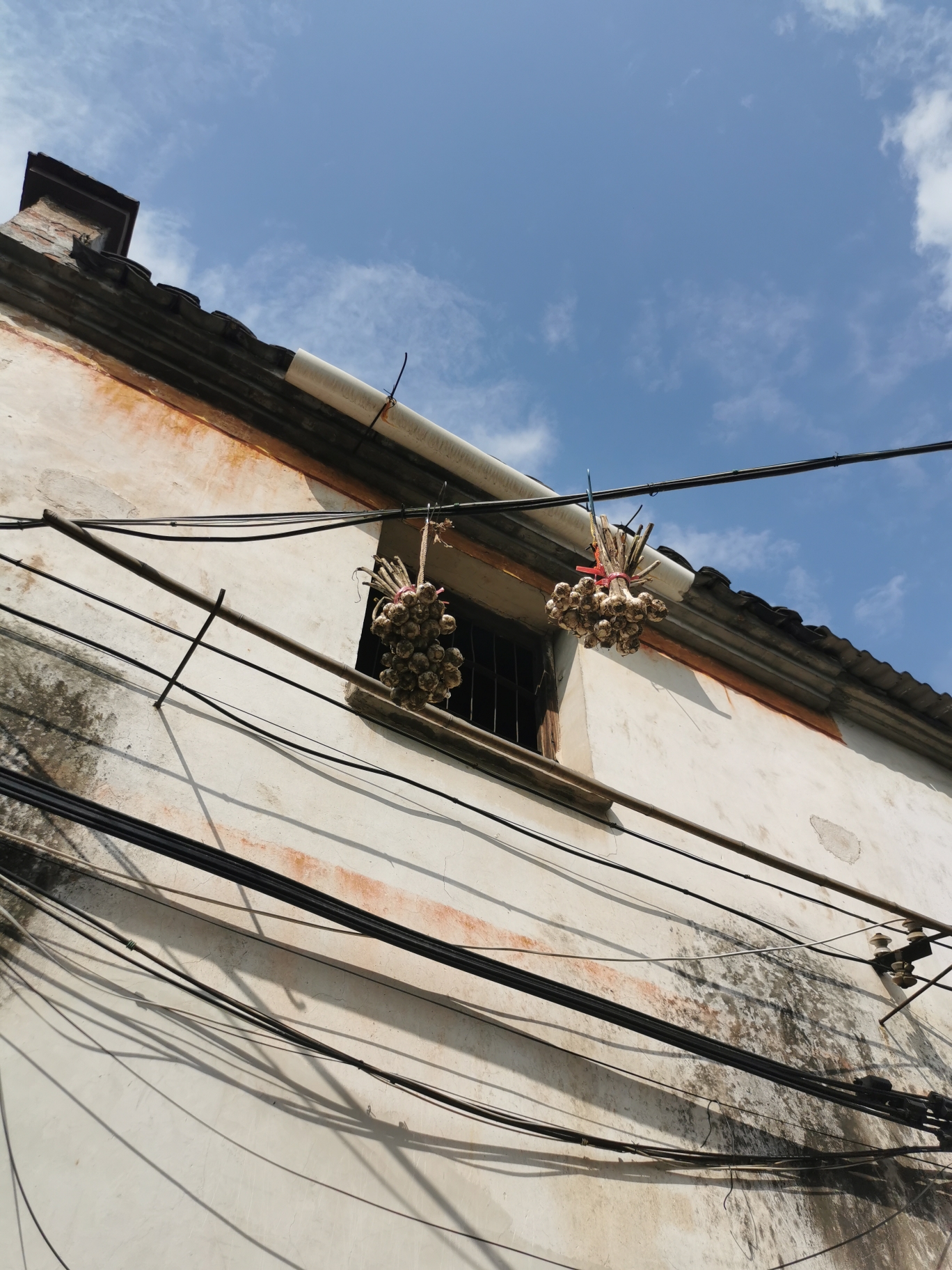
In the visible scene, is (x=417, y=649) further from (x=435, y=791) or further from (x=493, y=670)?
(x=493, y=670)

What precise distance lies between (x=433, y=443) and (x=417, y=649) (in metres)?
3.23

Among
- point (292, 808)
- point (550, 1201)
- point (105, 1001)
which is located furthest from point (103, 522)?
point (550, 1201)

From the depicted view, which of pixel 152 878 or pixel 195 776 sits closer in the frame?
pixel 152 878

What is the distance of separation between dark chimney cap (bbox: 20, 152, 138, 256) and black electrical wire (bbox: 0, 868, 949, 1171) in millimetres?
7247

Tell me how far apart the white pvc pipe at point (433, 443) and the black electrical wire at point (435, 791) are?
247cm

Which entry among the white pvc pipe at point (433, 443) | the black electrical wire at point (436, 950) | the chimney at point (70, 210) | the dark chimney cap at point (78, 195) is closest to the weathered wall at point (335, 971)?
the black electrical wire at point (436, 950)

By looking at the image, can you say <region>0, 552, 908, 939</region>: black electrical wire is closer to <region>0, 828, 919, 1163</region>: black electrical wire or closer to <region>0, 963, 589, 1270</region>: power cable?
<region>0, 828, 919, 1163</region>: black electrical wire

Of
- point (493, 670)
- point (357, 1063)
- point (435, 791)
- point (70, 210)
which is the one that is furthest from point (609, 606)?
point (70, 210)

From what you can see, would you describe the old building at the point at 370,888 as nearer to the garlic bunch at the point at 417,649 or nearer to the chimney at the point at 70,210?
the chimney at the point at 70,210

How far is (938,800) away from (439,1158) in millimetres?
6345

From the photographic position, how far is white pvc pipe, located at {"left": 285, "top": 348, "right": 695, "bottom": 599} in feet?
22.0

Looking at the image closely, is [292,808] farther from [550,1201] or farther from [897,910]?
[897,910]

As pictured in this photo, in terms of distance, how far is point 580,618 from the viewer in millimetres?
4551

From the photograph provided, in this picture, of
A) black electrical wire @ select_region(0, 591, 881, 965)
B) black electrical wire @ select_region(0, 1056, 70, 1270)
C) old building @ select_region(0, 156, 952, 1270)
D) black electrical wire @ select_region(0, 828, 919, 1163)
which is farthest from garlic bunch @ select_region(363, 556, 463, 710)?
black electrical wire @ select_region(0, 1056, 70, 1270)
